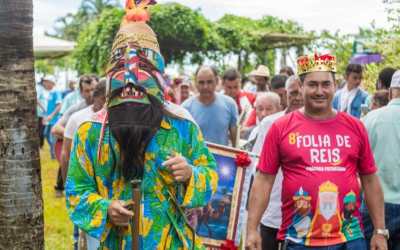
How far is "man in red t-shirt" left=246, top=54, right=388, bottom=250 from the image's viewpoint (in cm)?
445

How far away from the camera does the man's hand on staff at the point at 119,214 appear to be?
11.1 feet

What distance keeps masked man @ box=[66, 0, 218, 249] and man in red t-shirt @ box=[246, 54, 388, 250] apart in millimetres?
970

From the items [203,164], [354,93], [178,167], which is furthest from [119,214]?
[354,93]

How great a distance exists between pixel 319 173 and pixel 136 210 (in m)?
1.45

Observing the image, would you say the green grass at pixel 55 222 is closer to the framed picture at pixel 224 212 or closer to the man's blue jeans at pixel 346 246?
the framed picture at pixel 224 212

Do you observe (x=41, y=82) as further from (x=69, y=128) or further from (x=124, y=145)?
(x=124, y=145)

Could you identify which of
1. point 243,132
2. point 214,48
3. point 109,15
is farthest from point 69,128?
point 214,48

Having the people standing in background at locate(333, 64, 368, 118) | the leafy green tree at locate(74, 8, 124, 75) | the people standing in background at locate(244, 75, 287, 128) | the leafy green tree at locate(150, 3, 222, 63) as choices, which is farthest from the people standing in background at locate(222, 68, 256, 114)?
the leafy green tree at locate(150, 3, 222, 63)

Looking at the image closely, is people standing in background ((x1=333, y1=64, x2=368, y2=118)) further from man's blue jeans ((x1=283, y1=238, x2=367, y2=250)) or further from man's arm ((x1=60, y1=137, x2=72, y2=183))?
man's blue jeans ((x1=283, y1=238, x2=367, y2=250))

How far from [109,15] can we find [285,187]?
63.7 ft

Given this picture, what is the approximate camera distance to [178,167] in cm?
342

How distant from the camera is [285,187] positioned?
456 centimetres

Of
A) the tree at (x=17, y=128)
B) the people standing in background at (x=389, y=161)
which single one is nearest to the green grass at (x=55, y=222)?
the tree at (x=17, y=128)

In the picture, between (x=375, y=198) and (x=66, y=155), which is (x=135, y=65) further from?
(x=66, y=155)
